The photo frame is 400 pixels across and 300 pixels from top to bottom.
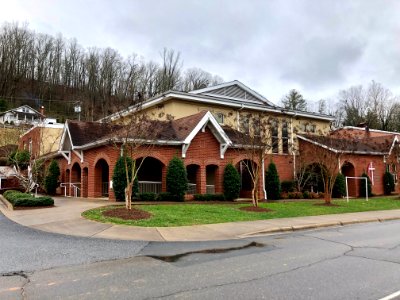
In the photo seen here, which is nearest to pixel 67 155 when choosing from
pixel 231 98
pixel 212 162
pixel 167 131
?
pixel 167 131

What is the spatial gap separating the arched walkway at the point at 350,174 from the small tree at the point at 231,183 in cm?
1191

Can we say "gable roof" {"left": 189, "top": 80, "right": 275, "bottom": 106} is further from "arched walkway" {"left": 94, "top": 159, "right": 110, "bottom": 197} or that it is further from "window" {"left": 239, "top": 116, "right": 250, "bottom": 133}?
"arched walkway" {"left": 94, "top": 159, "right": 110, "bottom": 197}

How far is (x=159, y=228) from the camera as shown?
39.2ft

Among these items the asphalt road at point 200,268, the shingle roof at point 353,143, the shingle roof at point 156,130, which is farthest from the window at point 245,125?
the asphalt road at point 200,268

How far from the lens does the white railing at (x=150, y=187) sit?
2134cm

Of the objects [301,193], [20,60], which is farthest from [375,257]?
[20,60]

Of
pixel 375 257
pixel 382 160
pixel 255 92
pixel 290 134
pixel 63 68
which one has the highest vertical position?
pixel 63 68

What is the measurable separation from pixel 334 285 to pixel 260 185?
1895 centimetres

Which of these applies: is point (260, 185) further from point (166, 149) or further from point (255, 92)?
point (255, 92)

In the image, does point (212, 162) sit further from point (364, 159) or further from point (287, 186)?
point (364, 159)

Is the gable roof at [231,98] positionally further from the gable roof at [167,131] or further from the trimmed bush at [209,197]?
the trimmed bush at [209,197]

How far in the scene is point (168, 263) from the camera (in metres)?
7.57

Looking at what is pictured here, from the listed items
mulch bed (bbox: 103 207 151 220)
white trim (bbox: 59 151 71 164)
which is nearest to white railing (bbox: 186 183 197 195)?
mulch bed (bbox: 103 207 151 220)

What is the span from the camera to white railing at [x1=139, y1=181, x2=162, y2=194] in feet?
70.0
